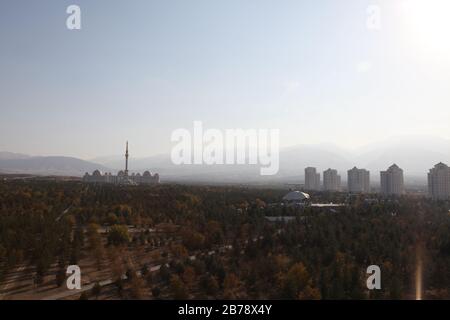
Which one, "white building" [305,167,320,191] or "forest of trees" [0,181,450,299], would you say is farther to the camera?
"white building" [305,167,320,191]

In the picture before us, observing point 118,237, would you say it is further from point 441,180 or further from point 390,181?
point 390,181

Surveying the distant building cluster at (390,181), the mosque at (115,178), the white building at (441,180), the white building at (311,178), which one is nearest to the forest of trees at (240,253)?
the white building at (441,180)

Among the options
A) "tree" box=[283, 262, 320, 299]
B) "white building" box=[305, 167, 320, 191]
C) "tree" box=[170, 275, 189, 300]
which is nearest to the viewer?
"tree" box=[283, 262, 320, 299]

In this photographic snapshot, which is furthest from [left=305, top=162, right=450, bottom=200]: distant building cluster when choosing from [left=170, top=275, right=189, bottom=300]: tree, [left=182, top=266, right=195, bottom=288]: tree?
[left=170, top=275, right=189, bottom=300]: tree

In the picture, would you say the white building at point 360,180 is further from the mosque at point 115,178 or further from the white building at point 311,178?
the mosque at point 115,178

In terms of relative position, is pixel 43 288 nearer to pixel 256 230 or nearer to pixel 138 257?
pixel 138 257

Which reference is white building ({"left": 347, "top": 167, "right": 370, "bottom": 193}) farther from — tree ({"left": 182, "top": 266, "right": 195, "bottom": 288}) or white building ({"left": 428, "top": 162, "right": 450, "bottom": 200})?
tree ({"left": 182, "top": 266, "right": 195, "bottom": 288})
